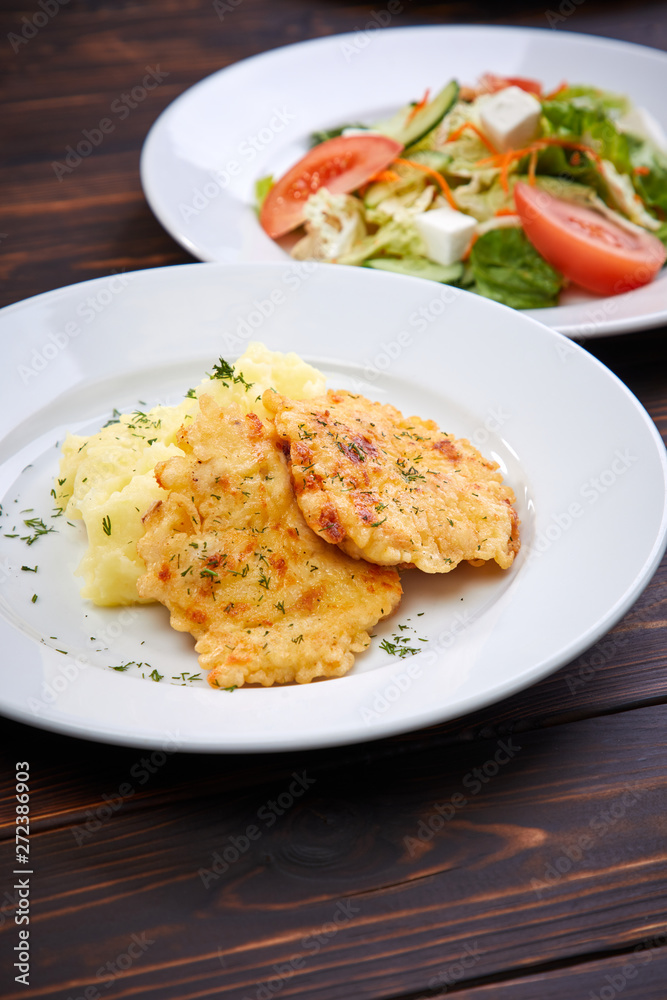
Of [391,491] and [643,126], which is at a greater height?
[643,126]

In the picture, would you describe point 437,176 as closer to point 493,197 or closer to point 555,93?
point 493,197

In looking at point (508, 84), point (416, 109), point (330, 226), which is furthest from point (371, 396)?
point (508, 84)

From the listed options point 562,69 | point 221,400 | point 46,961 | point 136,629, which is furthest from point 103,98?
point 46,961

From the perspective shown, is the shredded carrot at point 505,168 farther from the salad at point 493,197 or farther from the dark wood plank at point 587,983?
the dark wood plank at point 587,983

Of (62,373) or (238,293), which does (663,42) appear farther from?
(62,373)

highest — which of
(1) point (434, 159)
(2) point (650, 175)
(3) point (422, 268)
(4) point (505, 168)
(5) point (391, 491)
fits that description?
(2) point (650, 175)
